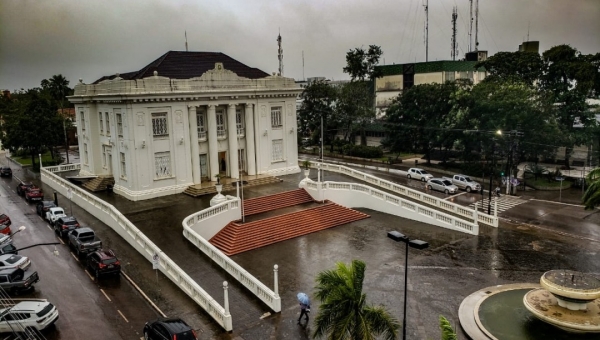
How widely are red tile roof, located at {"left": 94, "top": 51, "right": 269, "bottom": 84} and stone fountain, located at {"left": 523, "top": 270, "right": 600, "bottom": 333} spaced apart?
32353mm

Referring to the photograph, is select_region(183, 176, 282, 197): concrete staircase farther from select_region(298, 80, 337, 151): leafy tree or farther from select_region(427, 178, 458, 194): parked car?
select_region(298, 80, 337, 151): leafy tree

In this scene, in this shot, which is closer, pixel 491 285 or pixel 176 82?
pixel 491 285

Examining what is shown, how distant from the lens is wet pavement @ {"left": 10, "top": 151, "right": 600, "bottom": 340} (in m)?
20.6

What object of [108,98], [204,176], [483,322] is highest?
[108,98]

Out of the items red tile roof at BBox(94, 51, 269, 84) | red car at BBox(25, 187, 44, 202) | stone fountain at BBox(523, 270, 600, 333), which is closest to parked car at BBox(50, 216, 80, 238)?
red car at BBox(25, 187, 44, 202)

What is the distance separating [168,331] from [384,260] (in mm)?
13678

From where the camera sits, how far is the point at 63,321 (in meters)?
20.2

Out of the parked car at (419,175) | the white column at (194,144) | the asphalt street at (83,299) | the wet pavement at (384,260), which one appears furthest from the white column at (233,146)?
the parked car at (419,175)

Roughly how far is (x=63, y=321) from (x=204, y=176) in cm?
2321

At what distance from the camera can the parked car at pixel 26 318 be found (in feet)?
60.3

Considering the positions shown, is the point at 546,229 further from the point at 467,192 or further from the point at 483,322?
the point at 483,322

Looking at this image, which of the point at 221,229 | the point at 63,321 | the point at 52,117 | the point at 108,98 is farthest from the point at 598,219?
the point at 52,117

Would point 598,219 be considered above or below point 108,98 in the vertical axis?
below

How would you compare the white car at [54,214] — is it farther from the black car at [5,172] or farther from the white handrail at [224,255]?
the black car at [5,172]
